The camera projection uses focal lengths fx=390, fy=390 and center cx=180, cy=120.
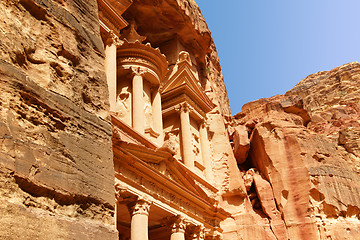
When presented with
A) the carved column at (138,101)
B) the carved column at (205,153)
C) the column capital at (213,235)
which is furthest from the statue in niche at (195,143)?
the column capital at (213,235)

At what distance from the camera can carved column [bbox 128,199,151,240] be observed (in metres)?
11.7

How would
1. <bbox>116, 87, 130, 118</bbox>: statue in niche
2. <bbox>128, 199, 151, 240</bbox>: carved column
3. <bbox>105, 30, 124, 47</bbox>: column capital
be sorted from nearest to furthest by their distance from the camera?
<bbox>128, 199, 151, 240</bbox>: carved column, <bbox>105, 30, 124, 47</bbox>: column capital, <bbox>116, 87, 130, 118</bbox>: statue in niche

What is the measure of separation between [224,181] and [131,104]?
25.7 ft

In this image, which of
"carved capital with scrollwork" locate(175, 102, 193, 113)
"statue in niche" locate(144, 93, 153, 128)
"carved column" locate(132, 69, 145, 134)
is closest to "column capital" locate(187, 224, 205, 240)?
"carved column" locate(132, 69, 145, 134)

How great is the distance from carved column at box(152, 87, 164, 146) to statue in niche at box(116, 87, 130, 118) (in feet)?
5.50

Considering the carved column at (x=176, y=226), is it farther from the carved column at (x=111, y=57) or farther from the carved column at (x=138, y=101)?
the carved column at (x=111, y=57)

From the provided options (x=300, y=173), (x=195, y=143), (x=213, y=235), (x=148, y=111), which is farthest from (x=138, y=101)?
(x=300, y=173)

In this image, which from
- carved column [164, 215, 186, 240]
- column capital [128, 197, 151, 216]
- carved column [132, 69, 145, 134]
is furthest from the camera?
carved column [132, 69, 145, 134]

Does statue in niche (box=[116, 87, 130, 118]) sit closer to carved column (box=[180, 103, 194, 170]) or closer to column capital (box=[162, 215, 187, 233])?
carved column (box=[180, 103, 194, 170])

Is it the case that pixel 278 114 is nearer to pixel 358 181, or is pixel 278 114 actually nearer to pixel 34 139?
pixel 358 181

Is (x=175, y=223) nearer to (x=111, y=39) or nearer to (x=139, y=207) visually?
(x=139, y=207)

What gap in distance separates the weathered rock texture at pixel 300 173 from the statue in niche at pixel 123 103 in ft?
29.3

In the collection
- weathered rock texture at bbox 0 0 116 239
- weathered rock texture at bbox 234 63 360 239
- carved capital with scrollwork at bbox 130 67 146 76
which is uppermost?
carved capital with scrollwork at bbox 130 67 146 76

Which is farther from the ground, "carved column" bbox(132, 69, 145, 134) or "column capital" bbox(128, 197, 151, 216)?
"carved column" bbox(132, 69, 145, 134)
